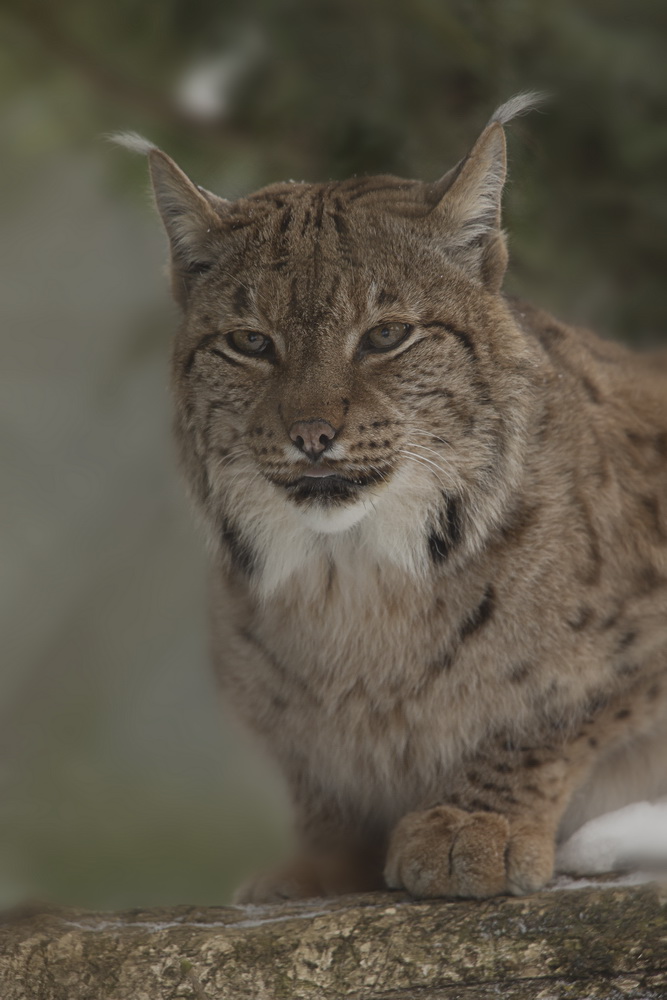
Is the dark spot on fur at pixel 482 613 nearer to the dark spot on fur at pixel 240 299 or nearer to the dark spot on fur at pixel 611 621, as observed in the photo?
the dark spot on fur at pixel 611 621

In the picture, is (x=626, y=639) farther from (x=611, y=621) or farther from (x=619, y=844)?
(x=619, y=844)

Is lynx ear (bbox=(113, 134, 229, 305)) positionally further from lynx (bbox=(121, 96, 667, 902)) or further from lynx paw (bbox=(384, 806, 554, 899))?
lynx paw (bbox=(384, 806, 554, 899))

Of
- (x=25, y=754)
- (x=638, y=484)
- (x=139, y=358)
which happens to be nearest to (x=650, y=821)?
(x=638, y=484)

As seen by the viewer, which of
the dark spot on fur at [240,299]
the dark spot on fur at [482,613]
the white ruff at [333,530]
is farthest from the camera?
the dark spot on fur at [482,613]

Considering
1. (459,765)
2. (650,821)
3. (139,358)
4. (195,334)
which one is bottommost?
(650,821)

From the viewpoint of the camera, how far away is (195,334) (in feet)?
9.05

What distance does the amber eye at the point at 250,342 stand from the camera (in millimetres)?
2598

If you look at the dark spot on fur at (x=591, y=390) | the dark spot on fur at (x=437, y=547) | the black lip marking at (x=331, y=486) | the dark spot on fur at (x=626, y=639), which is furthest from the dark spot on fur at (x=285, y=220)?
the dark spot on fur at (x=626, y=639)

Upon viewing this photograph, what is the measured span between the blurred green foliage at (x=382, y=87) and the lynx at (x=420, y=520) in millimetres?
785

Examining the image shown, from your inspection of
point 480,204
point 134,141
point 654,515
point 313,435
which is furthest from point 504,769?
point 134,141

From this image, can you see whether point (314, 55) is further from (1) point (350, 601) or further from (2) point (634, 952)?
(2) point (634, 952)

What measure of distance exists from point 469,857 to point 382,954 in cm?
36

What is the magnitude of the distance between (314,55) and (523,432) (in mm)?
1516

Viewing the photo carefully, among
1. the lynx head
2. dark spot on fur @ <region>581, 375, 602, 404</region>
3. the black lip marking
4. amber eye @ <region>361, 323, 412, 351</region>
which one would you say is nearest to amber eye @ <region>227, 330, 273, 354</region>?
the lynx head
